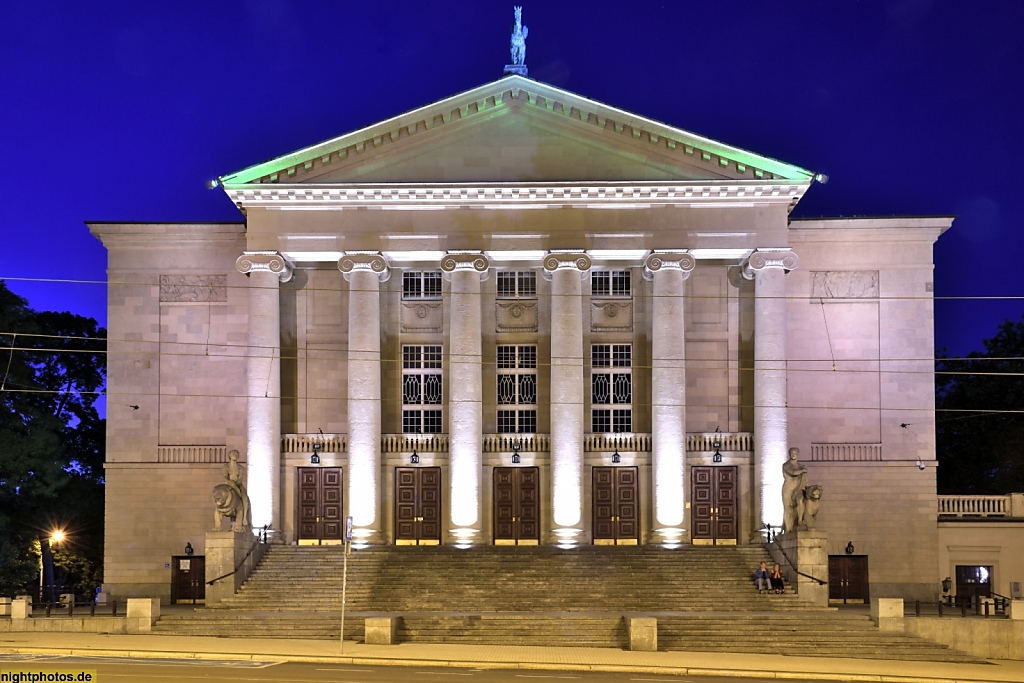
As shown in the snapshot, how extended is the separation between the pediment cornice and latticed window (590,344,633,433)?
5.79m

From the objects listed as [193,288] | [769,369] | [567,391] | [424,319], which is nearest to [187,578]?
[193,288]

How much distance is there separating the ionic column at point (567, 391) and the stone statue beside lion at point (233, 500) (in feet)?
34.9

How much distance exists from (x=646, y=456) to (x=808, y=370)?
23.1 ft

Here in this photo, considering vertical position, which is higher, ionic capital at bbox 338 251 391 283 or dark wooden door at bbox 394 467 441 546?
ionic capital at bbox 338 251 391 283

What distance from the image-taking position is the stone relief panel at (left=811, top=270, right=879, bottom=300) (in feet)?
163

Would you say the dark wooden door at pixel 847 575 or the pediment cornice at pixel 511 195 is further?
the dark wooden door at pixel 847 575

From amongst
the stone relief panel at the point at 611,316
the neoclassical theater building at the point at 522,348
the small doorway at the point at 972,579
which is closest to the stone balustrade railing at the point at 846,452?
the neoclassical theater building at the point at 522,348

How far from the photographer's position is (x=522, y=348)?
162ft

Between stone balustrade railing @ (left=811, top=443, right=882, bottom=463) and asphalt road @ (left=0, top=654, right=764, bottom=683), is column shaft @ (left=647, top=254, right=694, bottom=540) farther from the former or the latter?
asphalt road @ (left=0, top=654, right=764, bottom=683)

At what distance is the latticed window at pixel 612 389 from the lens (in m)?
49.0

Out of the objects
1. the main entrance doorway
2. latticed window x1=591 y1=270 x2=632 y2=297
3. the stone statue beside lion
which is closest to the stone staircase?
the stone statue beside lion

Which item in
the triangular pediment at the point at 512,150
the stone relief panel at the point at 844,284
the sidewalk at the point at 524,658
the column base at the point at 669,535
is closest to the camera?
the sidewalk at the point at 524,658

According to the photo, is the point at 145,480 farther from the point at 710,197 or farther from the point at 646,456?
the point at 710,197

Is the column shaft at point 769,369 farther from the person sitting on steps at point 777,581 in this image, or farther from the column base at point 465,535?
the column base at point 465,535
